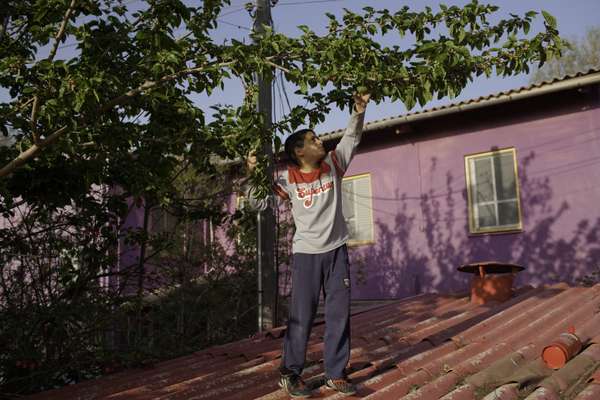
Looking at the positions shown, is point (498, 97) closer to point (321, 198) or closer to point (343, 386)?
point (321, 198)

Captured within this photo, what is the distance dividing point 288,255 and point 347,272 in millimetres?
4671

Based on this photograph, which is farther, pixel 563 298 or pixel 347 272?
pixel 563 298

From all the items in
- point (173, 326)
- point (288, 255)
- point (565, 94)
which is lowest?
point (173, 326)

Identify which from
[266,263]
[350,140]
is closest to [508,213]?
[266,263]

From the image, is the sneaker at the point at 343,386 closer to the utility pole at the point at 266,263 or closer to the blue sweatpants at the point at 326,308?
the blue sweatpants at the point at 326,308

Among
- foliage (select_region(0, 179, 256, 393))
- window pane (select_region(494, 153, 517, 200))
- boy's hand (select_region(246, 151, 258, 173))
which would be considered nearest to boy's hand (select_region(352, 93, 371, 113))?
boy's hand (select_region(246, 151, 258, 173))

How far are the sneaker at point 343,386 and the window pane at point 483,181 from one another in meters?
7.09

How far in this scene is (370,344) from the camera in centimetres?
493

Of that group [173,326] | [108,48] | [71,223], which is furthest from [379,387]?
[173,326]

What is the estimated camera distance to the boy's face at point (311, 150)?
379 centimetres

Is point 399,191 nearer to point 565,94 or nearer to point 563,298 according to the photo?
point 565,94

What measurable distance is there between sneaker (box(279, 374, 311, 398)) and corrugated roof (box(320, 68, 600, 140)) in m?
7.00

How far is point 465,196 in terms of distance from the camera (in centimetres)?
1015

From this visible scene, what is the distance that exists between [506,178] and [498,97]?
1.38m
